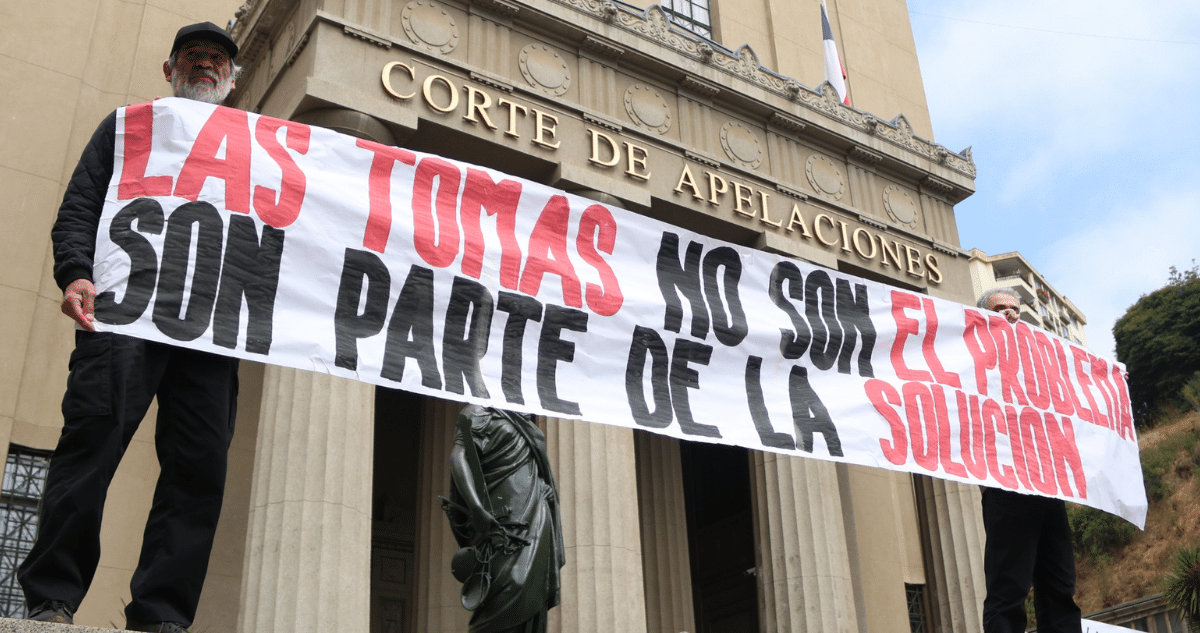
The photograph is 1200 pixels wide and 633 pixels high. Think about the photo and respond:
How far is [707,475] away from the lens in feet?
75.5

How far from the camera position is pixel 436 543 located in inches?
693

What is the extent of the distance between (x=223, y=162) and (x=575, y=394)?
2.35 meters

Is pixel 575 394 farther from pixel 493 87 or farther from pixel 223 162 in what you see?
pixel 493 87

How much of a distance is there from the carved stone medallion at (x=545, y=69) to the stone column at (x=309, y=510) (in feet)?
18.2

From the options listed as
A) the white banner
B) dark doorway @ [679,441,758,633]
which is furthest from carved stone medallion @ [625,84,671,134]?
the white banner

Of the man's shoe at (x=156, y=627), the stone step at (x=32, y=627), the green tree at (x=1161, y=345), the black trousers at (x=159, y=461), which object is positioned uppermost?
the green tree at (x=1161, y=345)

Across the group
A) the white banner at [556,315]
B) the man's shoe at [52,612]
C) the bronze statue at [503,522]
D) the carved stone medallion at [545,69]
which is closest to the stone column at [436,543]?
the carved stone medallion at [545,69]

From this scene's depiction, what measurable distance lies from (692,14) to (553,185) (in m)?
8.48

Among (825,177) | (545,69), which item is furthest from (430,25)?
(825,177)

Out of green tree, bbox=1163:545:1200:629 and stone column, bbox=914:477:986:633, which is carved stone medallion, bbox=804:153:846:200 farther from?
green tree, bbox=1163:545:1200:629

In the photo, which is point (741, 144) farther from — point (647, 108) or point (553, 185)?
point (553, 185)

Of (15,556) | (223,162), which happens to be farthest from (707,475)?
(223,162)

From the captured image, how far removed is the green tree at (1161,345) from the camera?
57.7 meters

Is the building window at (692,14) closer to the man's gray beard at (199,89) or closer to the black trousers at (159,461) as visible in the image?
the man's gray beard at (199,89)
